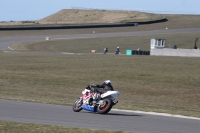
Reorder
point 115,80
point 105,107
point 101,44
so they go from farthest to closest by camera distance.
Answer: point 101,44 < point 115,80 < point 105,107

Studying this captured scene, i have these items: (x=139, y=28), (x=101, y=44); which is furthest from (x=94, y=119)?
(x=139, y=28)

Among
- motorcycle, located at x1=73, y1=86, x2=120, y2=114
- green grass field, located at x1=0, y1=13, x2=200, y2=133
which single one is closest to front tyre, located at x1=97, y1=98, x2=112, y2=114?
motorcycle, located at x1=73, y1=86, x2=120, y2=114

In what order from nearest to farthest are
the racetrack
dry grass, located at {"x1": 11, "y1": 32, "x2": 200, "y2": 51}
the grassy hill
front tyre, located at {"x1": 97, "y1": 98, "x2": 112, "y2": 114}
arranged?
the racetrack, front tyre, located at {"x1": 97, "y1": 98, "x2": 112, "y2": 114}, dry grass, located at {"x1": 11, "y1": 32, "x2": 200, "y2": 51}, the grassy hill

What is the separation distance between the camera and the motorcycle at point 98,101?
44.8ft

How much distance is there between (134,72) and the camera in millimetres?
30703

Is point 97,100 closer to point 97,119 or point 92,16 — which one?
point 97,119

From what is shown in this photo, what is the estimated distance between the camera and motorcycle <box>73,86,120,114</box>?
1366cm

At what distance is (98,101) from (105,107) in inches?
13.1

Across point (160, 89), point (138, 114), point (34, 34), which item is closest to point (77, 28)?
point (34, 34)

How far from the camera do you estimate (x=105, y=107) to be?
1373 cm

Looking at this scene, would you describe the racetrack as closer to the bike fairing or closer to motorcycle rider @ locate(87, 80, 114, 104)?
the bike fairing

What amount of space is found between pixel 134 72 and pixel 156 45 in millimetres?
21742

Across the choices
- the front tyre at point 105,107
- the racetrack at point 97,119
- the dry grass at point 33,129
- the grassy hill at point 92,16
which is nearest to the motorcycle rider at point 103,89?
the front tyre at point 105,107

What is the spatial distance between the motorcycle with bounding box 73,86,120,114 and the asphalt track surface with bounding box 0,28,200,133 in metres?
0.19
